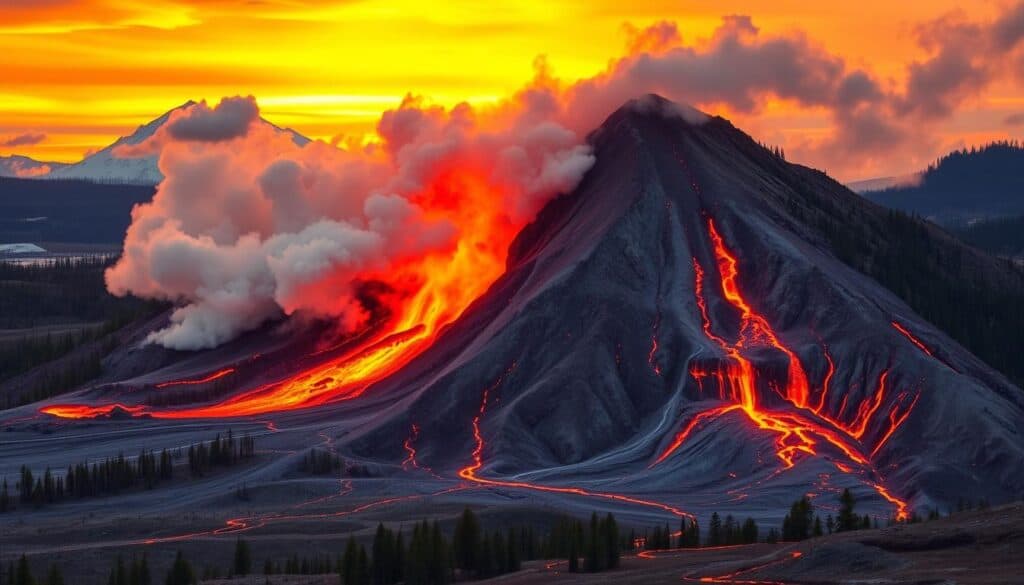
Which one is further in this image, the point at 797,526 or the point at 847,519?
the point at 847,519

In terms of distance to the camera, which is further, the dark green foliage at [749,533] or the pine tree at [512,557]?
the dark green foliage at [749,533]

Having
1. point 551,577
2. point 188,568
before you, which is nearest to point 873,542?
point 551,577

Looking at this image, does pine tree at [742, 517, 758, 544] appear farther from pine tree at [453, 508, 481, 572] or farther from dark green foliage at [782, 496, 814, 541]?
pine tree at [453, 508, 481, 572]

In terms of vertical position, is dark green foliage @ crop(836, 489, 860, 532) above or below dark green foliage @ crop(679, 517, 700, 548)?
above

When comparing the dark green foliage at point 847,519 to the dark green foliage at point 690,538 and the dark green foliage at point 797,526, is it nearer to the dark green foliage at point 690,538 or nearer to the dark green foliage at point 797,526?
the dark green foliage at point 797,526

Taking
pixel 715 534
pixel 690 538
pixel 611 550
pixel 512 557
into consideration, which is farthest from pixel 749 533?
pixel 512 557

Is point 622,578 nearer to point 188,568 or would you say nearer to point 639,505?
point 188,568

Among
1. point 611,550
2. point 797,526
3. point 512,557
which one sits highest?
point 797,526

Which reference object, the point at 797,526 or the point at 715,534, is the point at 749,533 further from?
the point at 797,526

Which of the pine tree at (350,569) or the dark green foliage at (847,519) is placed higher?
the dark green foliage at (847,519)

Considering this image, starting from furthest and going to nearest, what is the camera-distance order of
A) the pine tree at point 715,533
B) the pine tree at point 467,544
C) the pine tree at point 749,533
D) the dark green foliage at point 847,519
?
the dark green foliage at point 847,519, the pine tree at point 749,533, the pine tree at point 715,533, the pine tree at point 467,544

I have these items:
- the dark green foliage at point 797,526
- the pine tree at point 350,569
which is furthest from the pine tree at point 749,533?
the pine tree at point 350,569

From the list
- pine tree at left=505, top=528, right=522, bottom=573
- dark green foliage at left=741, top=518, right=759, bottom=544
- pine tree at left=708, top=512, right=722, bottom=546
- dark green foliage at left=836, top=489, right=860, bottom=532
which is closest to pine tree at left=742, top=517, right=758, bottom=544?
dark green foliage at left=741, top=518, right=759, bottom=544
